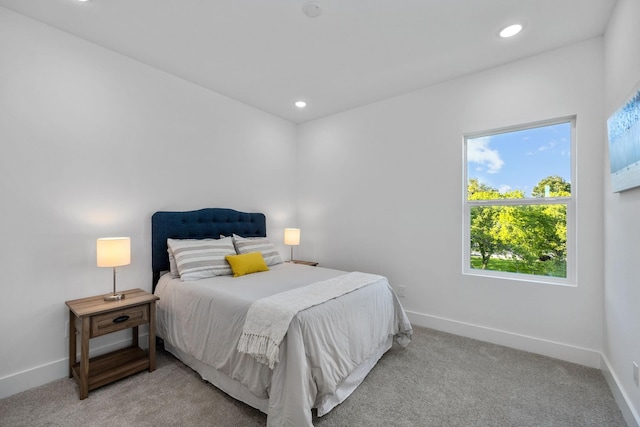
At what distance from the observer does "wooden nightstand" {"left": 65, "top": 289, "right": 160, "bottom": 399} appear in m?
2.05

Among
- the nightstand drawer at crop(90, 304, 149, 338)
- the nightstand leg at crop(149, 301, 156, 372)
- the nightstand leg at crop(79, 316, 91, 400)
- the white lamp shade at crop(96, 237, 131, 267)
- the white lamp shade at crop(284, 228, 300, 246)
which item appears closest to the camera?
the nightstand leg at crop(79, 316, 91, 400)

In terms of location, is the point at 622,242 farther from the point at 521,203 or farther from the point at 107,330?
the point at 107,330

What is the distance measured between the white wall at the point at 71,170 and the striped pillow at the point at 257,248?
24.3 inches

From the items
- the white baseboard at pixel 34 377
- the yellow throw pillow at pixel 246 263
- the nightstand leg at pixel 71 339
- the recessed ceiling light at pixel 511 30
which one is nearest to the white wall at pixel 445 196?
the recessed ceiling light at pixel 511 30

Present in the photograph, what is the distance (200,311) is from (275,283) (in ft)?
2.06

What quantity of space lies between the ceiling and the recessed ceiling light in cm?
5

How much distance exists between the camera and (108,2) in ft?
6.71

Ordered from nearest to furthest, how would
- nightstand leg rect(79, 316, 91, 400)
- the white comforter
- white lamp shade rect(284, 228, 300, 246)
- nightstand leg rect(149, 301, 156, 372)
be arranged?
the white comforter → nightstand leg rect(79, 316, 91, 400) → nightstand leg rect(149, 301, 156, 372) → white lamp shade rect(284, 228, 300, 246)

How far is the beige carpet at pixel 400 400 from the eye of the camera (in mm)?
1818

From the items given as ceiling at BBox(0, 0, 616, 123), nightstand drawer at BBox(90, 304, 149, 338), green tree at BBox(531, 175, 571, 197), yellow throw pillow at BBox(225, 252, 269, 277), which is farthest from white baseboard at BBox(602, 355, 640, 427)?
nightstand drawer at BBox(90, 304, 149, 338)

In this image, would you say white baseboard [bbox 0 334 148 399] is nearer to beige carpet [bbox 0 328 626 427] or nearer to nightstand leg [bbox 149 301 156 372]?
beige carpet [bbox 0 328 626 427]

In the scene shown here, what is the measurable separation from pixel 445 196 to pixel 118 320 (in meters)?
3.28

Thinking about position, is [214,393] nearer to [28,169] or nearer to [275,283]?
[275,283]

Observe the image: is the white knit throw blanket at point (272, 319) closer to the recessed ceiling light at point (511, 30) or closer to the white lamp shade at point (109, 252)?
the white lamp shade at point (109, 252)
